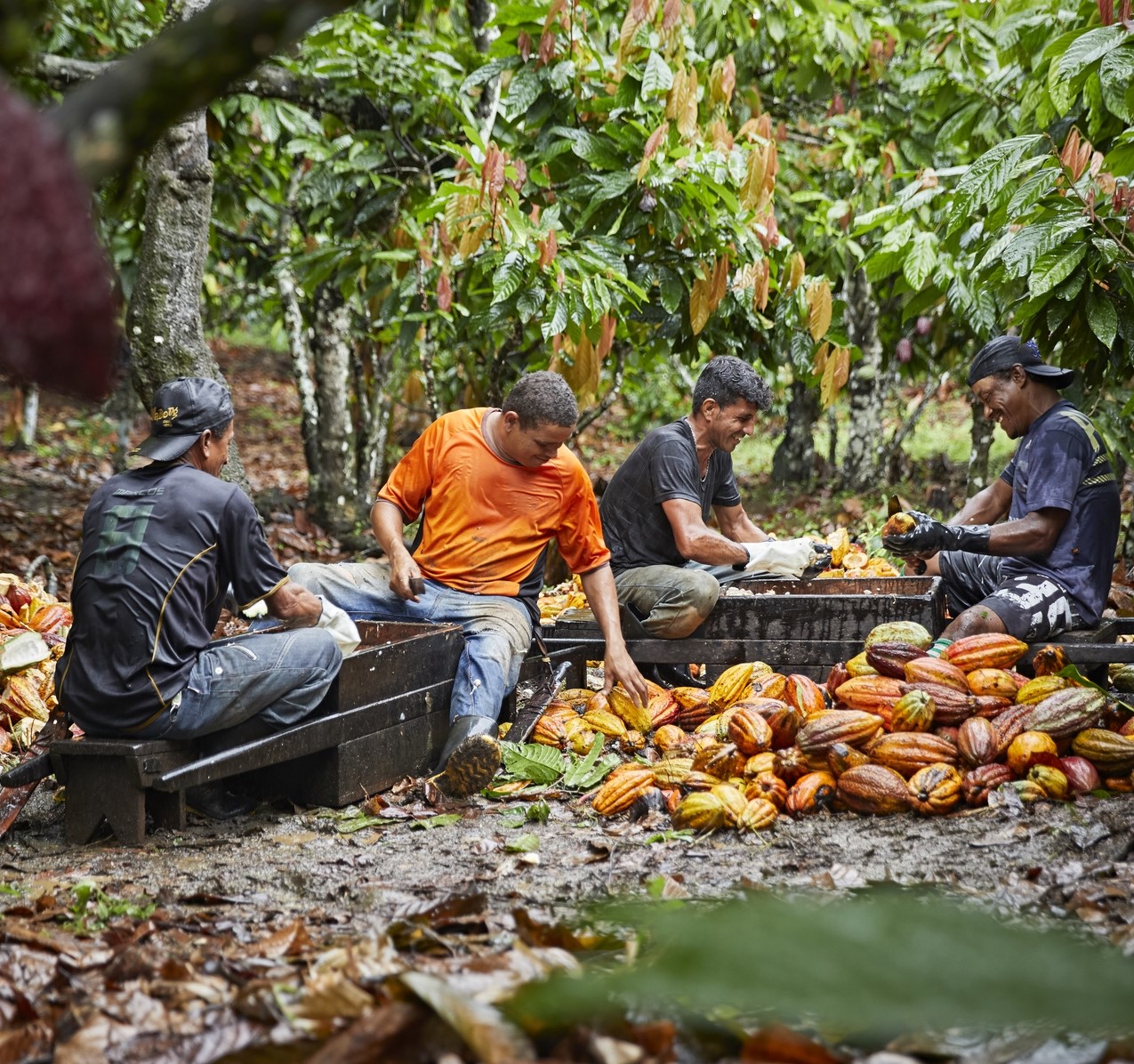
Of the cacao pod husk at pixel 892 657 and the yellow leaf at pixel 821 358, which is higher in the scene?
the yellow leaf at pixel 821 358

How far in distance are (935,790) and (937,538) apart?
4.96 ft

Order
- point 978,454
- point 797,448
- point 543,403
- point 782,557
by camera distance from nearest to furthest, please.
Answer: point 543,403
point 782,557
point 978,454
point 797,448

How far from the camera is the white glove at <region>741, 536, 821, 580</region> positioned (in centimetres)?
559

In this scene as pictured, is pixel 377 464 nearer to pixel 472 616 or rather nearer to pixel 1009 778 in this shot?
pixel 472 616

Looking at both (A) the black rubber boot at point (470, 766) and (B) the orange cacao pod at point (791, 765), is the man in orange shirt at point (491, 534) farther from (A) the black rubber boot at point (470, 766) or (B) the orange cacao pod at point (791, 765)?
(B) the orange cacao pod at point (791, 765)

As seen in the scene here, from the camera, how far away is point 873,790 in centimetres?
362

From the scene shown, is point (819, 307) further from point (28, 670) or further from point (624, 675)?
point (28, 670)

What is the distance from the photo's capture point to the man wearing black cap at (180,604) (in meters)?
3.47

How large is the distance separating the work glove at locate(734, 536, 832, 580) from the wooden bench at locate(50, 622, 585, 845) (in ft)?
4.10

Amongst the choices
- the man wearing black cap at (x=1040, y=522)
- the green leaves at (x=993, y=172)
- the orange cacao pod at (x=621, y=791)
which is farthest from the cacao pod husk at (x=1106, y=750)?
the green leaves at (x=993, y=172)

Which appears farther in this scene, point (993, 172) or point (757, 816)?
point (993, 172)

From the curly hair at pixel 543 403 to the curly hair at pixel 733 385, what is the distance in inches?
39.2

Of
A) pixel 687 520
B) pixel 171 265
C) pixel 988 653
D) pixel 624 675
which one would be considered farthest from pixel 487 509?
pixel 171 265

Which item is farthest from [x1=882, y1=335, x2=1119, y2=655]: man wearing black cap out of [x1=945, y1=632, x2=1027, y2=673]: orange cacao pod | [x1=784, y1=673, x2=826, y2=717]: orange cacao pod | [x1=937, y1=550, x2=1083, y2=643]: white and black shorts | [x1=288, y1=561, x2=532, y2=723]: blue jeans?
[x1=288, y1=561, x2=532, y2=723]: blue jeans
